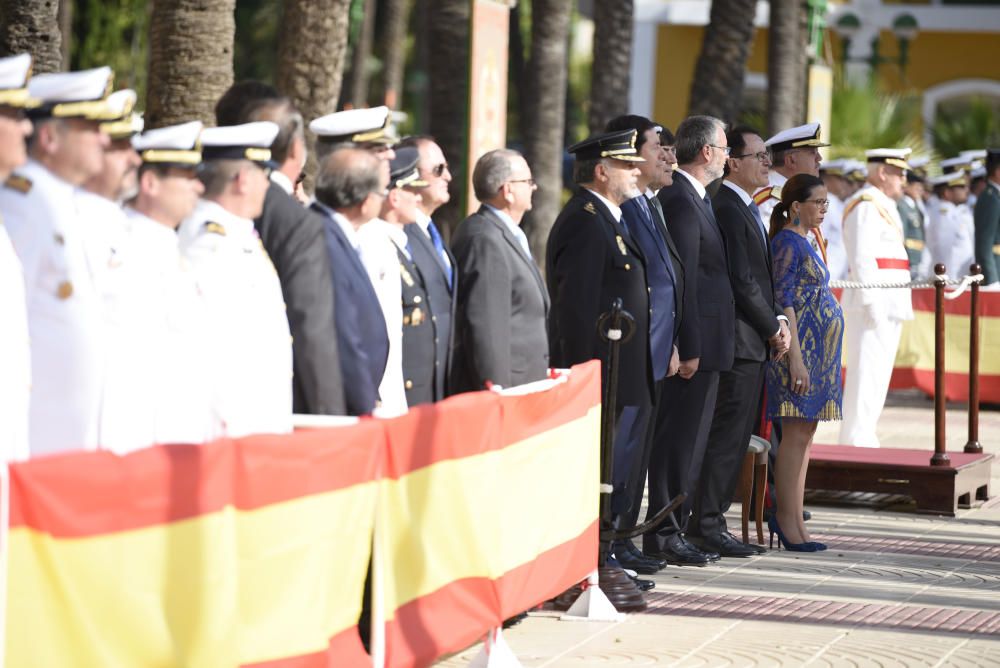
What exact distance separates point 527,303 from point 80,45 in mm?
30510

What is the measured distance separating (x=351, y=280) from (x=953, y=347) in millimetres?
12394

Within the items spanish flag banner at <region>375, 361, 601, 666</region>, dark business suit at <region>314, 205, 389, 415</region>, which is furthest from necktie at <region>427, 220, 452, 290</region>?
dark business suit at <region>314, 205, 389, 415</region>

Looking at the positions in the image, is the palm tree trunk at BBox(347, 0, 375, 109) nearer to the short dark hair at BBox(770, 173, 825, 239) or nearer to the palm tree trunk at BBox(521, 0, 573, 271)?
the palm tree trunk at BBox(521, 0, 573, 271)

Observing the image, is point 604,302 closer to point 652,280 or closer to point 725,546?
point 652,280

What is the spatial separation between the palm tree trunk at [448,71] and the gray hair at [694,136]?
960 cm

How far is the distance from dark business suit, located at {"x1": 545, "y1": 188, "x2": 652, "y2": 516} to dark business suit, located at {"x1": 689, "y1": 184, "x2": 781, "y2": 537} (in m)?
1.01

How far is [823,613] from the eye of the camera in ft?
26.9

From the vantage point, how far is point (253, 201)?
585 centimetres

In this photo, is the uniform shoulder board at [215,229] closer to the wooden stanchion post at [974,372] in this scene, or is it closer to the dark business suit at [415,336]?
the dark business suit at [415,336]

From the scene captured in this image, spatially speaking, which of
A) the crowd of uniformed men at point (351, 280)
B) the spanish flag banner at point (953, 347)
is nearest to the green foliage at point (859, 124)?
the spanish flag banner at point (953, 347)

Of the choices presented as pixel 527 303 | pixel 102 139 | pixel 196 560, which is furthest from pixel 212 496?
pixel 527 303

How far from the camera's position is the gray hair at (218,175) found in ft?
19.2

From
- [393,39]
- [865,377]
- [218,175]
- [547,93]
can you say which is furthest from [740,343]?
[393,39]

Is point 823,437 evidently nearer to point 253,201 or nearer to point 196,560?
point 253,201
